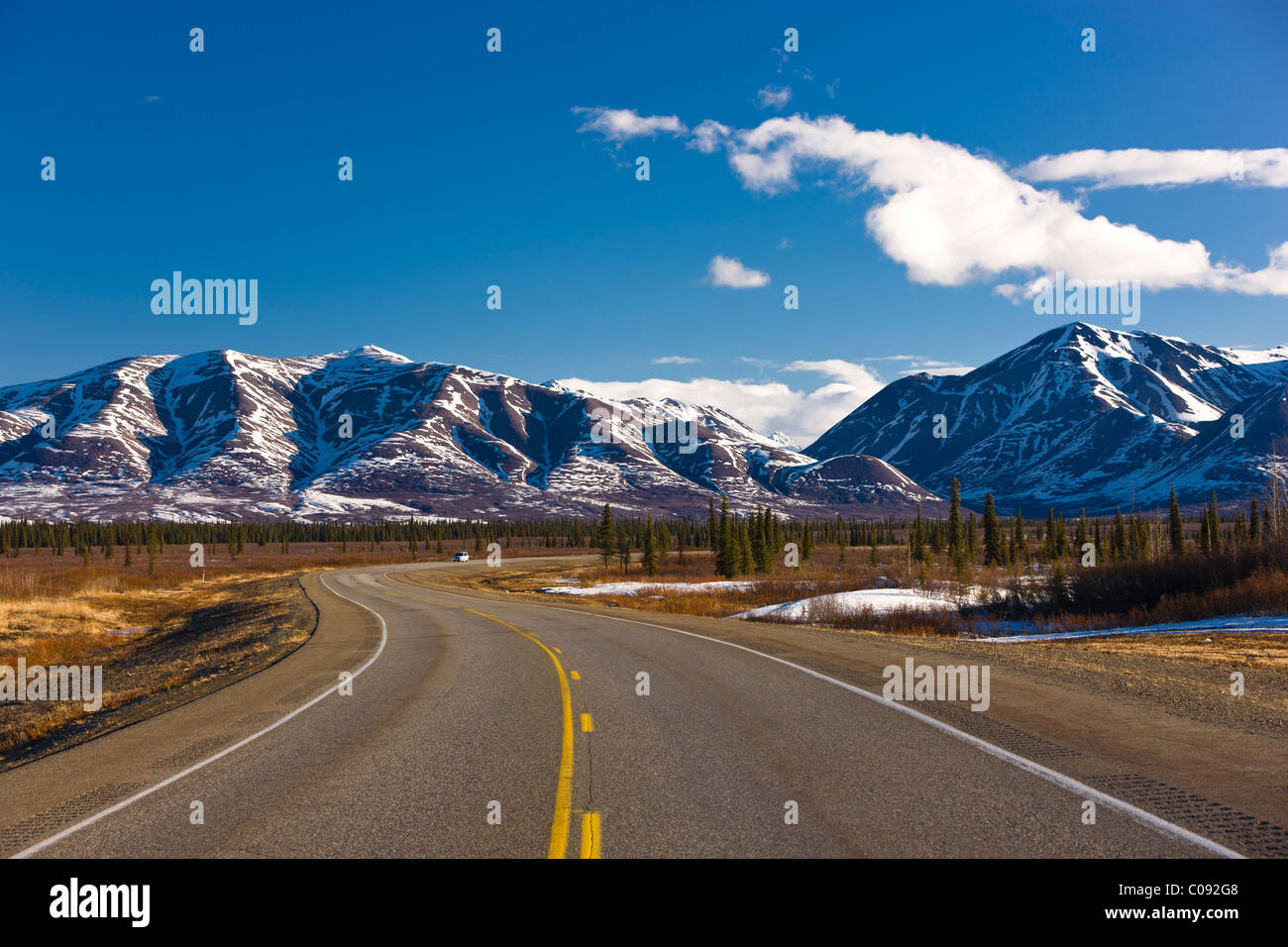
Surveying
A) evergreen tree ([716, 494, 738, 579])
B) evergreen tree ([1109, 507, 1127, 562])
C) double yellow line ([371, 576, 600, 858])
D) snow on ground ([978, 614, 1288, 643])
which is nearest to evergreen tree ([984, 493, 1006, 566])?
evergreen tree ([1109, 507, 1127, 562])

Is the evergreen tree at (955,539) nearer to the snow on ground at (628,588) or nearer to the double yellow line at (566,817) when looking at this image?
the snow on ground at (628,588)

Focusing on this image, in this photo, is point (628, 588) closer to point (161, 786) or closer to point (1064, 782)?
point (161, 786)

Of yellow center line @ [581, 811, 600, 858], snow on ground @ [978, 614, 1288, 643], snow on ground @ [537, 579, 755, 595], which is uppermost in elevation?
yellow center line @ [581, 811, 600, 858]

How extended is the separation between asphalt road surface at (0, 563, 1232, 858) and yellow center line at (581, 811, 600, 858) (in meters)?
0.02

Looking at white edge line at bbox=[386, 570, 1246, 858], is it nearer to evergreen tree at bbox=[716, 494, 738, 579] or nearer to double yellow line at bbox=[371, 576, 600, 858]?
double yellow line at bbox=[371, 576, 600, 858]

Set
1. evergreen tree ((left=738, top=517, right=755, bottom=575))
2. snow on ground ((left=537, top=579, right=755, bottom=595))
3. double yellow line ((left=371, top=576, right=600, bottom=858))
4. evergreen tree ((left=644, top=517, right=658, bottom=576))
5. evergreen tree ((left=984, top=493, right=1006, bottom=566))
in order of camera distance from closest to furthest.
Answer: double yellow line ((left=371, top=576, right=600, bottom=858)), snow on ground ((left=537, top=579, right=755, bottom=595)), evergreen tree ((left=644, top=517, right=658, bottom=576)), evergreen tree ((left=738, top=517, right=755, bottom=575)), evergreen tree ((left=984, top=493, right=1006, bottom=566))

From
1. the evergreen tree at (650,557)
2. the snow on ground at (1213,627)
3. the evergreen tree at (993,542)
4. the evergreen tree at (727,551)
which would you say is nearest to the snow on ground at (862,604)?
the snow on ground at (1213,627)

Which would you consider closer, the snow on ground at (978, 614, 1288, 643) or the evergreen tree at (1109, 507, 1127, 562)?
the snow on ground at (978, 614, 1288, 643)

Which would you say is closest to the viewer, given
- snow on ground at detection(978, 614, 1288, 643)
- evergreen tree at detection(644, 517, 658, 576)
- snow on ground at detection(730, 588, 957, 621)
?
snow on ground at detection(978, 614, 1288, 643)

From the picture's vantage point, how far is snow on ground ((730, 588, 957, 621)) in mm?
38375

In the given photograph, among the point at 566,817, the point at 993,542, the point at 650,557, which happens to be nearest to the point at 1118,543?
the point at 993,542

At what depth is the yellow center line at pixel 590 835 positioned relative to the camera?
5918 millimetres
